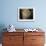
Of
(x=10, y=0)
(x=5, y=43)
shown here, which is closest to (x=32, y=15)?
(x=10, y=0)

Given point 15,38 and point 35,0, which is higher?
point 35,0

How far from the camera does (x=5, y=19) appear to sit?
14.1 ft

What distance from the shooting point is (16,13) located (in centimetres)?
429

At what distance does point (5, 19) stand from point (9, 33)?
→ 70 cm

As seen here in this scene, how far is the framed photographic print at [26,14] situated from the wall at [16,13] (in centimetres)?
10

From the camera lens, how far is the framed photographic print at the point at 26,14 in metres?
4.27

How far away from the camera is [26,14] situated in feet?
14.1

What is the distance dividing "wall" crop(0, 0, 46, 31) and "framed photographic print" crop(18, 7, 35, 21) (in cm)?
10

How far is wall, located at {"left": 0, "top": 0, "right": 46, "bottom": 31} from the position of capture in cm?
427

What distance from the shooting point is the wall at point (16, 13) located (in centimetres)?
427

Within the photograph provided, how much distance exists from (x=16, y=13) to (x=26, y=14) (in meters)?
0.33

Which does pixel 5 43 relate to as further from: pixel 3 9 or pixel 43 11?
pixel 43 11

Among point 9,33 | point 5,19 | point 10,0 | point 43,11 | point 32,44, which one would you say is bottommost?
point 32,44

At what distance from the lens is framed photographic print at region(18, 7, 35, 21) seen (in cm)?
427
